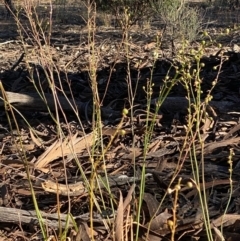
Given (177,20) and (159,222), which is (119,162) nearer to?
(159,222)

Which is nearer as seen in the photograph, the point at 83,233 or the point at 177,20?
the point at 83,233

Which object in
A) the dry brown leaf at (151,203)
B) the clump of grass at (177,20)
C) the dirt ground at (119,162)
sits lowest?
the clump of grass at (177,20)

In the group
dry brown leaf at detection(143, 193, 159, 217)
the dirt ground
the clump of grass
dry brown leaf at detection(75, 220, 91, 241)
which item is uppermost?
dry brown leaf at detection(75, 220, 91, 241)

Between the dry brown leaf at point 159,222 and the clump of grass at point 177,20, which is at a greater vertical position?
the dry brown leaf at point 159,222

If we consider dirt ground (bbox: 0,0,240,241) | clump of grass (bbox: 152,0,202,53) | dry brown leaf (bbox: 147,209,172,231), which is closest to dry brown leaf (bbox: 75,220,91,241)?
dirt ground (bbox: 0,0,240,241)

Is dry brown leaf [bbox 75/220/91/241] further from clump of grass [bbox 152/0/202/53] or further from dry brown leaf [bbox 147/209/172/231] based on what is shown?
clump of grass [bbox 152/0/202/53]

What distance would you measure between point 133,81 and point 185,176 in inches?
127

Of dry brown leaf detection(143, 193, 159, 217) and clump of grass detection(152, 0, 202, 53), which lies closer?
dry brown leaf detection(143, 193, 159, 217)

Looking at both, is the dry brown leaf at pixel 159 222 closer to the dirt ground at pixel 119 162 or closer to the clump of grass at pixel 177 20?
the dirt ground at pixel 119 162

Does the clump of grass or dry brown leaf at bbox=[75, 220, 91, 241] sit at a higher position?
dry brown leaf at bbox=[75, 220, 91, 241]

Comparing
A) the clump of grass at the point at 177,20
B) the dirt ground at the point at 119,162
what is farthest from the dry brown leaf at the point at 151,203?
the clump of grass at the point at 177,20

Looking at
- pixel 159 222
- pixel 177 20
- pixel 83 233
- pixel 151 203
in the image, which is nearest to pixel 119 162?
pixel 151 203

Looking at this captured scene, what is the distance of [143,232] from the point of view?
9.94 feet

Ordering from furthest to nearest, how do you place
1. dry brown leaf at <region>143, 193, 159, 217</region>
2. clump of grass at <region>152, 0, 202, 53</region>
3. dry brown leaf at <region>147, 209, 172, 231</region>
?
clump of grass at <region>152, 0, 202, 53</region>
dry brown leaf at <region>143, 193, 159, 217</region>
dry brown leaf at <region>147, 209, 172, 231</region>
